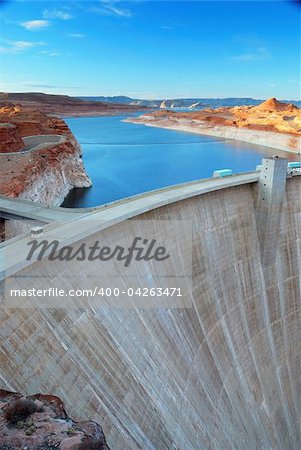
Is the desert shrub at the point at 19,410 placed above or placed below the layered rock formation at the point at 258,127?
below

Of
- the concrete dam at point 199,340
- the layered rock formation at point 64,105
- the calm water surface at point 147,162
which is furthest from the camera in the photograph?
the layered rock formation at point 64,105

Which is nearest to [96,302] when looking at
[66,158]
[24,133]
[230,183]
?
[230,183]

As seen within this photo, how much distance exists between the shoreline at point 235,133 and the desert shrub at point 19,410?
5418 cm

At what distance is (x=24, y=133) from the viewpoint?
1524 inches

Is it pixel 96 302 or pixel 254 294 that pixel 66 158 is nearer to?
pixel 254 294

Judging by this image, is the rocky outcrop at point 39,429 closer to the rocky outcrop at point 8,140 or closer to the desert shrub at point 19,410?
the desert shrub at point 19,410

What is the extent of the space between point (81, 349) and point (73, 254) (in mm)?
2264

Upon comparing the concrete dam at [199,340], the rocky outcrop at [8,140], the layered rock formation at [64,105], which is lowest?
the concrete dam at [199,340]

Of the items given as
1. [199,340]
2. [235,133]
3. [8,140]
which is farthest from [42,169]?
[235,133]

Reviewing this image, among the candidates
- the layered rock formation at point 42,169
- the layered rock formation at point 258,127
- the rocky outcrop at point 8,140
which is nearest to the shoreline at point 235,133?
the layered rock formation at point 258,127

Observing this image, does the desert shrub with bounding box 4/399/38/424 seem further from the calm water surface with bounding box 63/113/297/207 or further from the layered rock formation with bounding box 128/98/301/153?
the layered rock formation with bounding box 128/98/301/153

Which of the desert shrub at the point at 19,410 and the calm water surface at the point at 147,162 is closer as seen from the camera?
the desert shrub at the point at 19,410

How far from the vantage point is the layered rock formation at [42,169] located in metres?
22.2

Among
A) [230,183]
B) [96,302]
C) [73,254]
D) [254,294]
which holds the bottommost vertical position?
[254,294]
